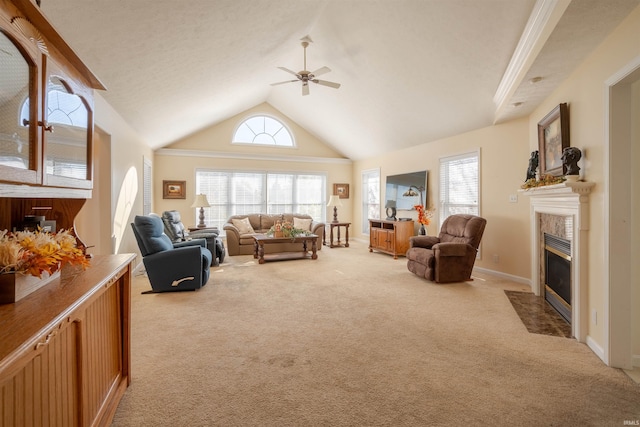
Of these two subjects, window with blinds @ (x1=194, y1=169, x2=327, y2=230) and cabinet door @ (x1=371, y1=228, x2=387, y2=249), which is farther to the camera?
window with blinds @ (x1=194, y1=169, x2=327, y2=230)

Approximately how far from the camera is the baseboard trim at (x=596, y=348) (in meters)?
2.46

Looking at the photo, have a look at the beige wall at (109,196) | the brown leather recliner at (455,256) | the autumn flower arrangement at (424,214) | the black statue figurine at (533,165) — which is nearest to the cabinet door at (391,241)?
the autumn flower arrangement at (424,214)

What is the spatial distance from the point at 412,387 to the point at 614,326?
161 centimetres

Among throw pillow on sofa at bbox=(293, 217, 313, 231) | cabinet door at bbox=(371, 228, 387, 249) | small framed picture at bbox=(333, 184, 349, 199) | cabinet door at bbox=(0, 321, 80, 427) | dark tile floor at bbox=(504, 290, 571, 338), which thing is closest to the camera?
cabinet door at bbox=(0, 321, 80, 427)

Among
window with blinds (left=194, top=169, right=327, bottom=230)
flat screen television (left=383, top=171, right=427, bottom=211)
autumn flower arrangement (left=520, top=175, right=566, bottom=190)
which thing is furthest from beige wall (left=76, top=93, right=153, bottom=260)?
flat screen television (left=383, top=171, right=427, bottom=211)

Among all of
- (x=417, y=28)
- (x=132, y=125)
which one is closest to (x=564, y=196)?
(x=417, y=28)

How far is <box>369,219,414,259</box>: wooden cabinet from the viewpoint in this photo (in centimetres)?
672

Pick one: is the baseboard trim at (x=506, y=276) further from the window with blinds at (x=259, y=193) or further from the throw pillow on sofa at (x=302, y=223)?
the window with blinds at (x=259, y=193)

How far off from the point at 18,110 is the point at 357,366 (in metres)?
2.33

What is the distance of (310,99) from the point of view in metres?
7.32

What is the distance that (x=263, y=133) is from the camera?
878 cm

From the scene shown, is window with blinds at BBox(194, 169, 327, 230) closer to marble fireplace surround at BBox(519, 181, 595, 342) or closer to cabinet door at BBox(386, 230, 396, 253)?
cabinet door at BBox(386, 230, 396, 253)

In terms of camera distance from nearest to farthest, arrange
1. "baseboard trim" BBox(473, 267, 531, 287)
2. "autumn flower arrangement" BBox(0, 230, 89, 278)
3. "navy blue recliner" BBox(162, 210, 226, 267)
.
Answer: "autumn flower arrangement" BBox(0, 230, 89, 278) → "baseboard trim" BBox(473, 267, 531, 287) → "navy blue recliner" BBox(162, 210, 226, 267)

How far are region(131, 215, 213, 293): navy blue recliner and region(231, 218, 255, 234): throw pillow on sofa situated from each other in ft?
9.73
